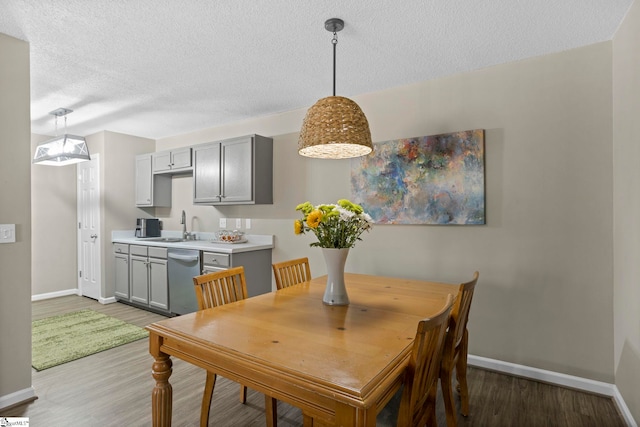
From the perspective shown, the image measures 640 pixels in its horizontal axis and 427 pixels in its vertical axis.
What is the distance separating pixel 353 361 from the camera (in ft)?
3.81

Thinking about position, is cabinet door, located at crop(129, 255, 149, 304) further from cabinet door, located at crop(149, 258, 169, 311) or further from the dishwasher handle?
the dishwasher handle

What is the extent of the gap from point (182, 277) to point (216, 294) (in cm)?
212

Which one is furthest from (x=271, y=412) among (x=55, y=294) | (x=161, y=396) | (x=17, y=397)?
(x=55, y=294)

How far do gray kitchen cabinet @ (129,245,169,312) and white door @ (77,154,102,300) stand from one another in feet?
2.46

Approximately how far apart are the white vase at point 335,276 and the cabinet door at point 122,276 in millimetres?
3693

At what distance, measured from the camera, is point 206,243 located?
158 inches

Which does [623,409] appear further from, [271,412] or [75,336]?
[75,336]

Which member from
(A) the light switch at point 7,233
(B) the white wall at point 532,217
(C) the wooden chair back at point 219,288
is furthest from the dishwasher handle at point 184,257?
(B) the white wall at point 532,217

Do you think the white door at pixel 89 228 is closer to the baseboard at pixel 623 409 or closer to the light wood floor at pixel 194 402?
the light wood floor at pixel 194 402

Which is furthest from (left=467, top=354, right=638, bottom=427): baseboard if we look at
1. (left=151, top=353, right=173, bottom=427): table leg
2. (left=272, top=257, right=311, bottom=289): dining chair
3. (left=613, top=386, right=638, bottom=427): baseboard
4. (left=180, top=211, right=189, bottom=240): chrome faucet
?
(left=180, top=211, right=189, bottom=240): chrome faucet

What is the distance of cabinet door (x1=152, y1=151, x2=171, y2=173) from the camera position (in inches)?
179

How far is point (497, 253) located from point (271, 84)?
2.38 meters

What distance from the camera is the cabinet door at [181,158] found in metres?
4.34

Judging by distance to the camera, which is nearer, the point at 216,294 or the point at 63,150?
the point at 216,294
